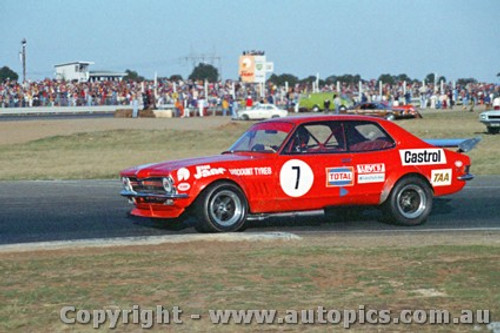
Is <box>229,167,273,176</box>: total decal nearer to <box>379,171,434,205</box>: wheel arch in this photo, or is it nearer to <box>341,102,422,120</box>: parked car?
<box>379,171,434,205</box>: wheel arch

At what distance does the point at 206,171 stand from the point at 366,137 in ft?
7.51

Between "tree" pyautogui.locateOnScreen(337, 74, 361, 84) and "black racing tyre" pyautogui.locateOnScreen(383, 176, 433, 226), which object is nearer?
"black racing tyre" pyautogui.locateOnScreen(383, 176, 433, 226)

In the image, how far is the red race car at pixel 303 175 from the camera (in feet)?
36.4

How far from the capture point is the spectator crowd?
66250mm

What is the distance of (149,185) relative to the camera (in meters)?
11.3

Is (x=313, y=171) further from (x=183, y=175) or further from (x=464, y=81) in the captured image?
(x=464, y=81)

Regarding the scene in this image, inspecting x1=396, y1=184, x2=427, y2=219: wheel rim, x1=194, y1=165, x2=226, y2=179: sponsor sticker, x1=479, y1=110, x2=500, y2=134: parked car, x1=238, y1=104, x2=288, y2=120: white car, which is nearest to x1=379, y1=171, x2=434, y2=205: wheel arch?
x1=396, y1=184, x2=427, y2=219: wheel rim

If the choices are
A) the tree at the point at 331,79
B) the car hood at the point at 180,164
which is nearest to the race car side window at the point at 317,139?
the car hood at the point at 180,164

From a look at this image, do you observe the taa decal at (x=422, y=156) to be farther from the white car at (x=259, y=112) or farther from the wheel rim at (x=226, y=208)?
the white car at (x=259, y=112)

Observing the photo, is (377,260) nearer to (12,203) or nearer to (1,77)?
(12,203)

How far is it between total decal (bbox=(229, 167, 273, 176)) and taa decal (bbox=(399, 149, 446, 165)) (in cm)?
182

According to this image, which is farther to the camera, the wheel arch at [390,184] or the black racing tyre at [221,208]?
the wheel arch at [390,184]

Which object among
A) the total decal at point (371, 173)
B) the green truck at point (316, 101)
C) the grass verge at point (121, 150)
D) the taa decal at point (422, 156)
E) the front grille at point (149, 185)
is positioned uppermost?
the green truck at point (316, 101)

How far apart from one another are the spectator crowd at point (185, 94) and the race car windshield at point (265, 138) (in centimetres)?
4805
